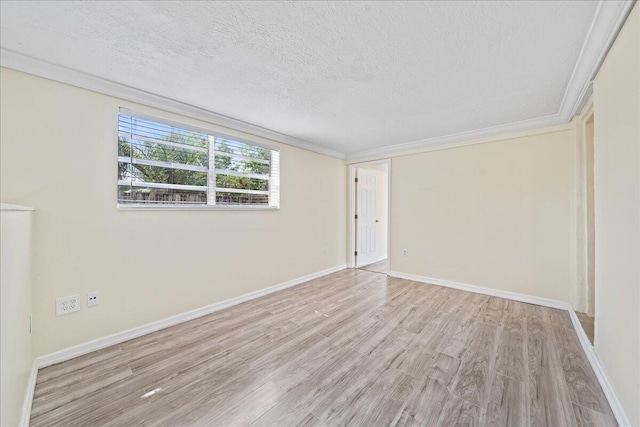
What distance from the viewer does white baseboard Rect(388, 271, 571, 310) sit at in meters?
2.94

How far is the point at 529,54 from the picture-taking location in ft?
5.74

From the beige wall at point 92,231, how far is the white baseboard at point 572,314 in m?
2.90

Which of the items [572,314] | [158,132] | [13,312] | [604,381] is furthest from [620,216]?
[158,132]

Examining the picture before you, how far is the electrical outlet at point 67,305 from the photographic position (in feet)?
6.34

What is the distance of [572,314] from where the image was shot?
266 cm

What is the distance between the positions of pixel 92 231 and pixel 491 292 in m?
4.59

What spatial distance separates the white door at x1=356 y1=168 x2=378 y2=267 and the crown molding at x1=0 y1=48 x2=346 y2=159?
235 centimetres

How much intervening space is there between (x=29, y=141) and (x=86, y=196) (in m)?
0.50

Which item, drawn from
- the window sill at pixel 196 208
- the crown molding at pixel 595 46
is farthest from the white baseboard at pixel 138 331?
the crown molding at pixel 595 46

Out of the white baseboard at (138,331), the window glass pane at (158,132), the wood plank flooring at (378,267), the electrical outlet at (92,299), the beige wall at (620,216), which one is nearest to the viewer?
the beige wall at (620,216)

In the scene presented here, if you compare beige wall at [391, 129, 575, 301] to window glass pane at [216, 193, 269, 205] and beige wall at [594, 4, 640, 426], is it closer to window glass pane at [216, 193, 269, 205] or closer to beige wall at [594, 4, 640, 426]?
beige wall at [594, 4, 640, 426]

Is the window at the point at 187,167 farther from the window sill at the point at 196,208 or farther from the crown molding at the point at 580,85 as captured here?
the crown molding at the point at 580,85

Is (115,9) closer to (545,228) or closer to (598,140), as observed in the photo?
(598,140)

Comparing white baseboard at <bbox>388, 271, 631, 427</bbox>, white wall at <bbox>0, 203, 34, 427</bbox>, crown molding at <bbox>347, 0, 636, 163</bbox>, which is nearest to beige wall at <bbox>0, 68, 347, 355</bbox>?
white wall at <bbox>0, 203, 34, 427</bbox>
